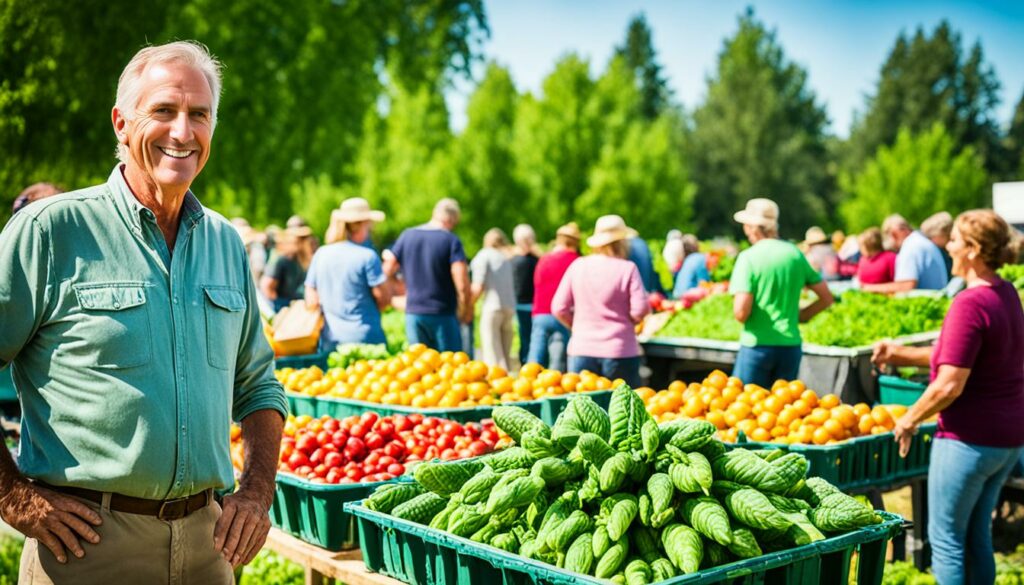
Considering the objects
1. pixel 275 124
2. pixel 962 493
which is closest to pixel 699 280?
pixel 962 493

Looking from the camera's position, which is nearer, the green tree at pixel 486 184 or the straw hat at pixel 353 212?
the straw hat at pixel 353 212

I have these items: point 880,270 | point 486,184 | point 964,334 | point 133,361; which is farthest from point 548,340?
point 486,184

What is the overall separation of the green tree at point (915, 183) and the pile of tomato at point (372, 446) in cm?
5150

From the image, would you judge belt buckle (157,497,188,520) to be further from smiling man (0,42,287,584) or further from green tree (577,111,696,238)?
green tree (577,111,696,238)

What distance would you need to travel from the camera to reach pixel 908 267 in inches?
406

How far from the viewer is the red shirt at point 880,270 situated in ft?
39.5

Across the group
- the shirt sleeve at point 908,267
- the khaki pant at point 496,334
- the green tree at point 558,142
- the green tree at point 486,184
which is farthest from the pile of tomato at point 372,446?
the green tree at point 558,142

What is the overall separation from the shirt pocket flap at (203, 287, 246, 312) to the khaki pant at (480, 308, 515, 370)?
8922 mm

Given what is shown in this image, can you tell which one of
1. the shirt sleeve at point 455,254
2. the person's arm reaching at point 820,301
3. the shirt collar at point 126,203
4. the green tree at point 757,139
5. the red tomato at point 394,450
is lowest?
the red tomato at point 394,450

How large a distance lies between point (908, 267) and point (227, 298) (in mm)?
9059

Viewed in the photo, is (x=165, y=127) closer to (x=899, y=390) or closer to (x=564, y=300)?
(x=564, y=300)

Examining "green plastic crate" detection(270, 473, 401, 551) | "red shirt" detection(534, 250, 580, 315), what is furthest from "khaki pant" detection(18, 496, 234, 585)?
"red shirt" detection(534, 250, 580, 315)

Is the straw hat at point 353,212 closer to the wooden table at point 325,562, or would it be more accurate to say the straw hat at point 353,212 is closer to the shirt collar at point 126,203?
the wooden table at point 325,562

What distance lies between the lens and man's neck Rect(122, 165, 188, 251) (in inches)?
97.0
